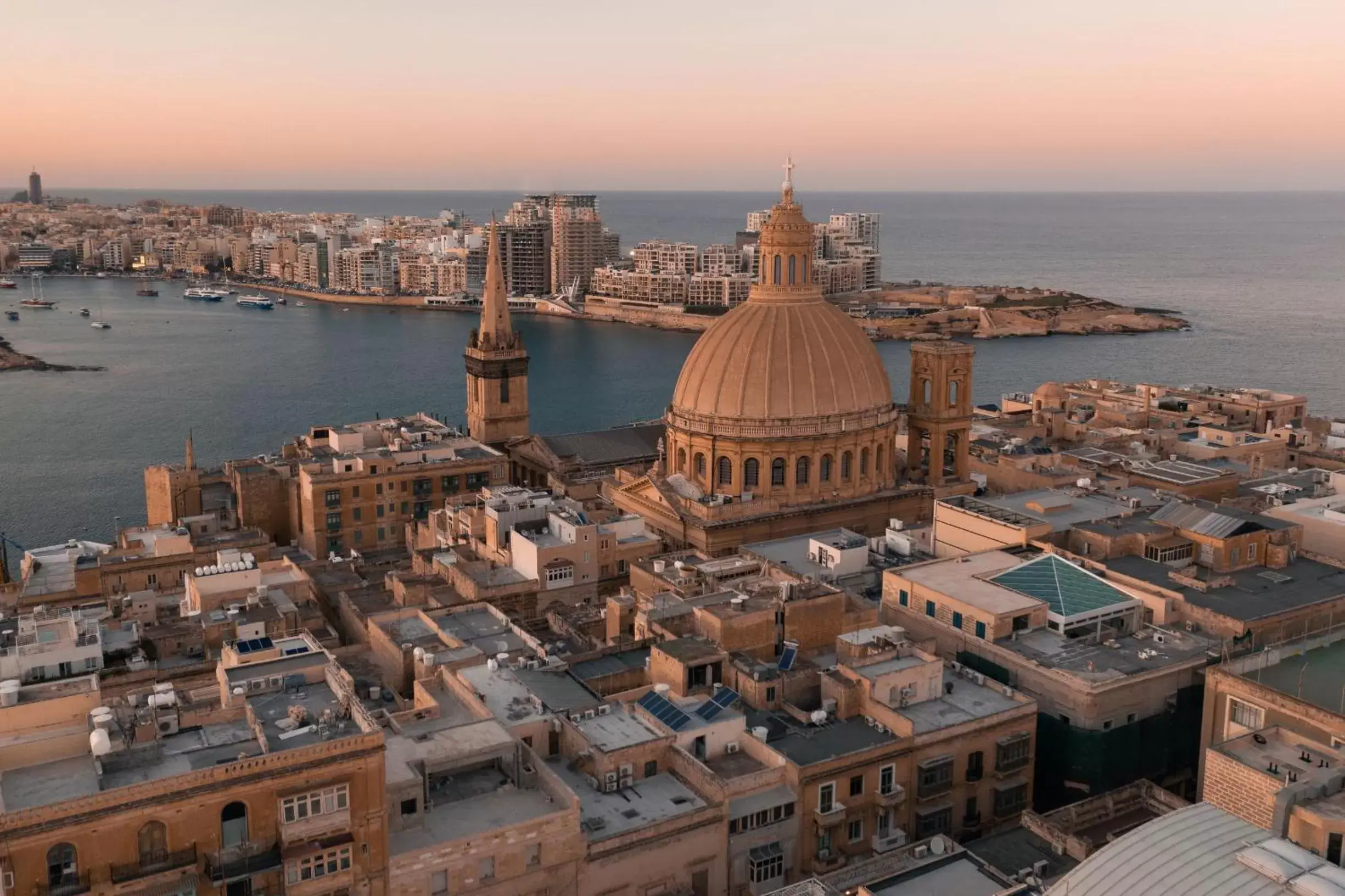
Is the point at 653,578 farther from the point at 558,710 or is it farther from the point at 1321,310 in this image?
the point at 1321,310

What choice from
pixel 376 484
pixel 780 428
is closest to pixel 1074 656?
pixel 780 428

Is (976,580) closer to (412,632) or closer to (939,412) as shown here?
(412,632)

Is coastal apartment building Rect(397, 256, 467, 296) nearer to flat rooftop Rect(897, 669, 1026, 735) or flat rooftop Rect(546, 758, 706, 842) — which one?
flat rooftop Rect(897, 669, 1026, 735)

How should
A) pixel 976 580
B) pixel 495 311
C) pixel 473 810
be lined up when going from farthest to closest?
1. pixel 495 311
2. pixel 976 580
3. pixel 473 810

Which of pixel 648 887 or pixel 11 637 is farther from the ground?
pixel 11 637

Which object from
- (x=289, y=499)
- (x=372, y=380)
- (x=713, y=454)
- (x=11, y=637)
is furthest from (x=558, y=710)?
(x=372, y=380)
